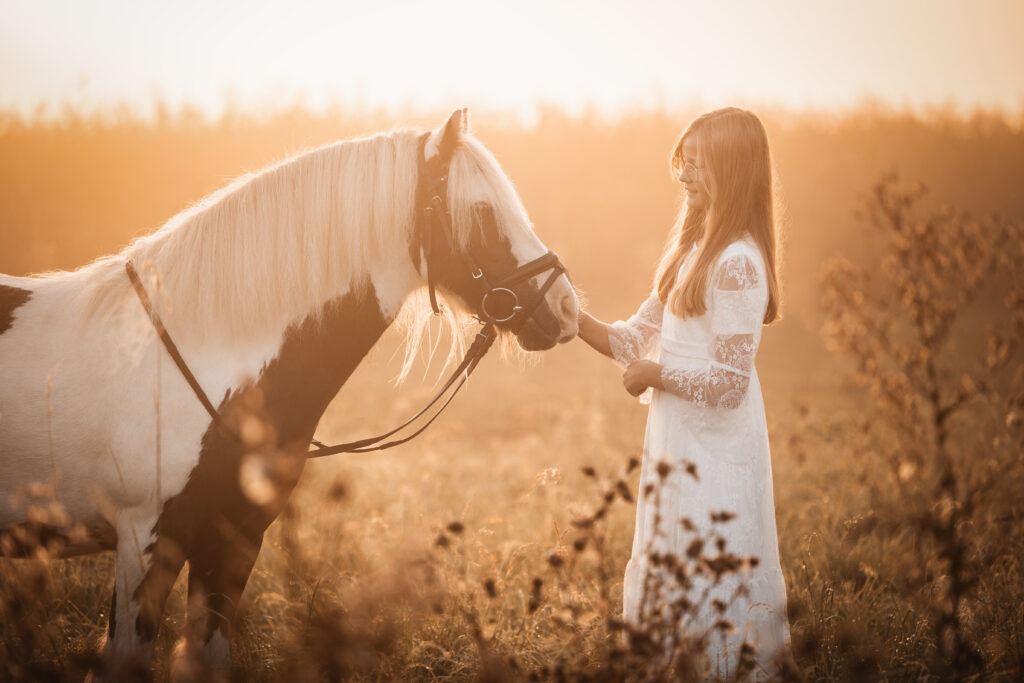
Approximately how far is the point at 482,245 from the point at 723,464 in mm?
1112

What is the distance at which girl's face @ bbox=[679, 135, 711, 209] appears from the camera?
248cm

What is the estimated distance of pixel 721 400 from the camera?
7.30 feet

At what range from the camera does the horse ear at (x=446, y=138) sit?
7.40 feet

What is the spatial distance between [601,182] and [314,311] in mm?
12937

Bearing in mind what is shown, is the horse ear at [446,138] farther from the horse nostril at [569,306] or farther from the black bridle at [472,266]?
the horse nostril at [569,306]

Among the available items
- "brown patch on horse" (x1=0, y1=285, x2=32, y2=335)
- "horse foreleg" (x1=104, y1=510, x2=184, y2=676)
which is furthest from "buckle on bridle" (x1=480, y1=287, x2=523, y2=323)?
"brown patch on horse" (x1=0, y1=285, x2=32, y2=335)

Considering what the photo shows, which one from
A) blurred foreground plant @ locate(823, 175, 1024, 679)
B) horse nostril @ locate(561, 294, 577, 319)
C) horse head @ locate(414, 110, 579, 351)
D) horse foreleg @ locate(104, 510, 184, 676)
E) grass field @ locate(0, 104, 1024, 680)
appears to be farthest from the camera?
blurred foreground plant @ locate(823, 175, 1024, 679)

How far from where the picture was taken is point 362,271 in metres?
2.33

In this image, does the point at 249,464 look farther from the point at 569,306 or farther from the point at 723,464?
the point at 723,464

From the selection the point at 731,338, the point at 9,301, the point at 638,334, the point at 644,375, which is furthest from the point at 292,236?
the point at 731,338

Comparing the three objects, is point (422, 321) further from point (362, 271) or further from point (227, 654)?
point (227, 654)

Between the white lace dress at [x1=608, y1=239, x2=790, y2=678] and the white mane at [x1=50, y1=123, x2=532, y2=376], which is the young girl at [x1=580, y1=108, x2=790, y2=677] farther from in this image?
the white mane at [x1=50, y1=123, x2=532, y2=376]

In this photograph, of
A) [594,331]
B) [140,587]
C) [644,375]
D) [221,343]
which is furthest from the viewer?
[594,331]

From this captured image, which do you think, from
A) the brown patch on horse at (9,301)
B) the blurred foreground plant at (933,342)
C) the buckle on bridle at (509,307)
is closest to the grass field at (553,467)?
the blurred foreground plant at (933,342)
